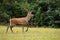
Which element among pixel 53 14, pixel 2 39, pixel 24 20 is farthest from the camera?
pixel 53 14

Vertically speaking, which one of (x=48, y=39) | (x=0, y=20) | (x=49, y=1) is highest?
(x=48, y=39)

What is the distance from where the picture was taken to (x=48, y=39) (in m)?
14.8

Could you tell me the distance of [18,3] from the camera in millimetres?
32312

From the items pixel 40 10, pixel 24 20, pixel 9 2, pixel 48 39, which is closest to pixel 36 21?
pixel 40 10

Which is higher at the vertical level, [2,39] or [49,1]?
[2,39]

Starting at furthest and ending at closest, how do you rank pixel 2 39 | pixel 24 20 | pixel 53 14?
1. pixel 53 14
2. pixel 24 20
3. pixel 2 39

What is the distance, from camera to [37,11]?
31.2m

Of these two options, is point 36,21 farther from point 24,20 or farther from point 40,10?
point 24,20

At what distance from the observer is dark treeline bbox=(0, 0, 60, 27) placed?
30328 millimetres

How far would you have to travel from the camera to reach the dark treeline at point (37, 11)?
3033 cm

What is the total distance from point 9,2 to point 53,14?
5.18 meters

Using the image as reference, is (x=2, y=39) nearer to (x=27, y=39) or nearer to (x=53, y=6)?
(x=27, y=39)

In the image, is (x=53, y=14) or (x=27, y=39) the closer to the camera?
(x=27, y=39)

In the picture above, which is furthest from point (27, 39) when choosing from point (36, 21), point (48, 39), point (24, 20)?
point (36, 21)
